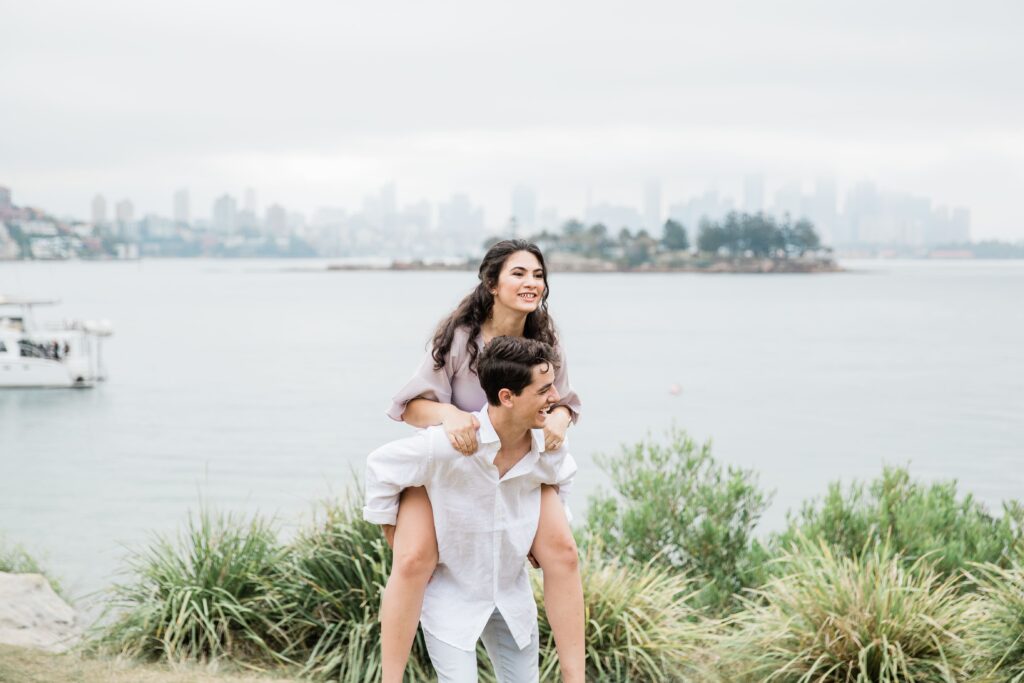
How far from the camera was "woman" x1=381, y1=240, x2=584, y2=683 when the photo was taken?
3.66m

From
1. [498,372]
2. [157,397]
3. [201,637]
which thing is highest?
[498,372]

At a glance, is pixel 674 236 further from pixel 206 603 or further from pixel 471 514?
pixel 471 514

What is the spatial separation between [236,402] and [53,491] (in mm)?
15590

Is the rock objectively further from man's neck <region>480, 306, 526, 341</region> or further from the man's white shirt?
man's neck <region>480, 306, 526, 341</region>

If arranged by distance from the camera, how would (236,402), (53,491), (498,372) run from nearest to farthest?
(498,372) < (53,491) < (236,402)

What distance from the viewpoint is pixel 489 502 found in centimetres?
365

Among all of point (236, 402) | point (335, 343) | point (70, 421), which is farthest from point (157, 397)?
point (335, 343)

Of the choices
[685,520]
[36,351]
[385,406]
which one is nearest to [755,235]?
[385,406]

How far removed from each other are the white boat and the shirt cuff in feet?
105

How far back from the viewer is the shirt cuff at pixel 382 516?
11.8ft

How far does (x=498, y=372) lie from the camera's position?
11.5 ft

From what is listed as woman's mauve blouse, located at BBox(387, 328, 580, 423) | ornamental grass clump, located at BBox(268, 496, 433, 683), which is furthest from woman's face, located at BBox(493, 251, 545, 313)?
ornamental grass clump, located at BBox(268, 496, 433, 683)

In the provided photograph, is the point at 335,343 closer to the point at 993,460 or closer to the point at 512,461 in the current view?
the point at 993,460

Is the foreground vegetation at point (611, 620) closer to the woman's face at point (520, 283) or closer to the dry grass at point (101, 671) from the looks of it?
the dry grass at point (101, 671)
